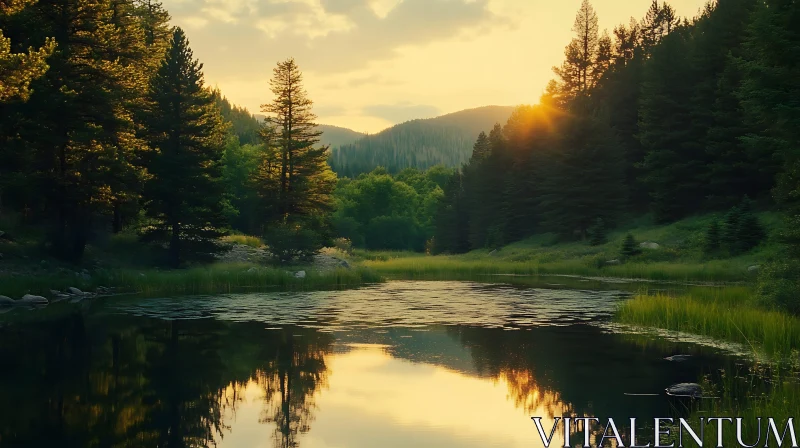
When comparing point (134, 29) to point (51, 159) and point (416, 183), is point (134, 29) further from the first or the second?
point (416, 183)

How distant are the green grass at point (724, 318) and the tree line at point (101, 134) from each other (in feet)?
73.6

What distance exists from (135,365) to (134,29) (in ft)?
108

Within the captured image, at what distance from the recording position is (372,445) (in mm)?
10508

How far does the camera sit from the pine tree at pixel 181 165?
4266 centimetres

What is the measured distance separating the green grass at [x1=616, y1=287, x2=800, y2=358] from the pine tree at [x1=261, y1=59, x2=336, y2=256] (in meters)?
42.3

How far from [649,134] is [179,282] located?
43.3m

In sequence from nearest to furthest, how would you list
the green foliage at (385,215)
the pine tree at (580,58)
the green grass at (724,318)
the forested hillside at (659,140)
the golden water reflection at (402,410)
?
A: 1. the golden water reflection at (402,410)
2. the green grass at (724,318)
3. the forested hillside at (659,140)
4. the pine tree at (580,58)
5. the green foliage at (385,215)

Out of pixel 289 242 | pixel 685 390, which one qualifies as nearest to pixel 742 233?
pixel 289 242

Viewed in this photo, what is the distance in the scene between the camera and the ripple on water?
81.3 feet

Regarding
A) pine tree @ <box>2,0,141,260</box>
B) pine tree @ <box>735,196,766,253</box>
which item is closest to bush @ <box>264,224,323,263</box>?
pine tree @ <box>2,0,141,260</box>

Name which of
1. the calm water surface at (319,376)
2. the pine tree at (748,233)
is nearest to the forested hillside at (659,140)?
the pine tree at (748,233)

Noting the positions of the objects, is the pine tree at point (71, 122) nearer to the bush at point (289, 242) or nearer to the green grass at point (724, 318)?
the bush at point (289, 242)

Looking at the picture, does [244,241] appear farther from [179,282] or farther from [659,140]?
[659,140]

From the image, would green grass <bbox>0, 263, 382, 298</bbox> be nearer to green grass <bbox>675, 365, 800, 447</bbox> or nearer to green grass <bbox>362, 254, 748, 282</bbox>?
green grass <bbox>362, 254, 748, 282</bbox>
